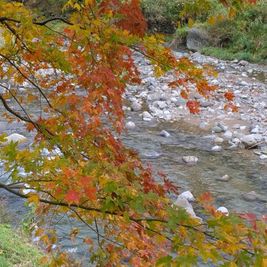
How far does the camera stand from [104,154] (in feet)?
6.95

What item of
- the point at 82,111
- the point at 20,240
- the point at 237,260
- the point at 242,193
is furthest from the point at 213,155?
the point at 237,260

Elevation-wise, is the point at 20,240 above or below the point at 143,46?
below

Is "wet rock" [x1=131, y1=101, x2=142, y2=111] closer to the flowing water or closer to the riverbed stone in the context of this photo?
the flowing water

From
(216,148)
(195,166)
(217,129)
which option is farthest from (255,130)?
(195,166)

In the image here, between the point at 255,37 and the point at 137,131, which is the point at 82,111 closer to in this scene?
the point at 137,131

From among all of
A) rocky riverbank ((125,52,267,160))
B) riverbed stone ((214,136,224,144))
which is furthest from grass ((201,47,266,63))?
riverbed stone ((214,136,224,144))

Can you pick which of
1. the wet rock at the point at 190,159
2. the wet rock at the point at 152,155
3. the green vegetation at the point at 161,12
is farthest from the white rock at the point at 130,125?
the green vegetation at the point at 161,12

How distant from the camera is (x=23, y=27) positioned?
2.14 m

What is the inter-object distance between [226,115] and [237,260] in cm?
869

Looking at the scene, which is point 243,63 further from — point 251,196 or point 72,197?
point 72,197

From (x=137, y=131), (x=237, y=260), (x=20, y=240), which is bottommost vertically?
(x=137, y=131)

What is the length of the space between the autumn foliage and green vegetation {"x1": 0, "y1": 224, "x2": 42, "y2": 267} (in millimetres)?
1425

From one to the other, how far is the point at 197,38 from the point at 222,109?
6423 millimetres

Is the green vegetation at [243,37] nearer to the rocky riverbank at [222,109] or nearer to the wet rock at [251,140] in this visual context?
the rocky riverbank at [222,109]
